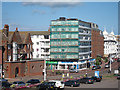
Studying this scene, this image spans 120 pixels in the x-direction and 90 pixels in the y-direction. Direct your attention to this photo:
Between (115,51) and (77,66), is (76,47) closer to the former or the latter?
(77,66)

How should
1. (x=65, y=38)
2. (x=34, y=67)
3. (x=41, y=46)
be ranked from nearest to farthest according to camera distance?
(x=34, y=67)
(x=65, y=38)
(x=41, y=46)

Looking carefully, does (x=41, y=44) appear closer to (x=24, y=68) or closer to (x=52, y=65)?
(x=52, y=65)

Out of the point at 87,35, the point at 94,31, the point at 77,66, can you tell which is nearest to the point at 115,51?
the point at 94,31

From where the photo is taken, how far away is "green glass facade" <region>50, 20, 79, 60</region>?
88.7 m

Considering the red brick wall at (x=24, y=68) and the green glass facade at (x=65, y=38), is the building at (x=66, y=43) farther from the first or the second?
the red brick wall at (x=24, y=68)

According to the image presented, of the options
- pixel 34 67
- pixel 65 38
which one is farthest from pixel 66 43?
pixel 34 67

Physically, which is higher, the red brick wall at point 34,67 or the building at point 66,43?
the building at point 66,43

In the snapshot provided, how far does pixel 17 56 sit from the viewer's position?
69875 millimetres

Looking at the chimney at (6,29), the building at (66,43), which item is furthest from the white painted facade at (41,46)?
the chimney at (6,29)

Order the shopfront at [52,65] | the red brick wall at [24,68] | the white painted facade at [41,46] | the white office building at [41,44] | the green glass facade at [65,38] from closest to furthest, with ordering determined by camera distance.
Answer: the red brick wall at [24,68] < the green glass facade at [65,38] < the shopfront at [52,65] < the white painted facade at [41,46] < the white office building at [41,44]

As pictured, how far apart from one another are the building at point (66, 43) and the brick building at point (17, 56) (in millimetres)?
16025

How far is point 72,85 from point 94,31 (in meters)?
70.5

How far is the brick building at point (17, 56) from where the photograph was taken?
213ft

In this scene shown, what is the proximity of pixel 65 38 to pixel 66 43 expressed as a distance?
6.13 ft
